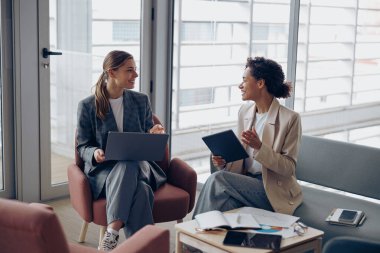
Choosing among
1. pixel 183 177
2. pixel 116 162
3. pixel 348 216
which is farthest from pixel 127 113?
pixel 348 216

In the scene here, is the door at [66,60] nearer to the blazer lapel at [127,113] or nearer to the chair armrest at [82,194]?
the blazer lapel at [127,113]

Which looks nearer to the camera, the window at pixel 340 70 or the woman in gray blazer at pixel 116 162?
the woman in gray blazer at pixel 116 162

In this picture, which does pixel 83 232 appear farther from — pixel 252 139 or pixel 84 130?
pixel 252 139

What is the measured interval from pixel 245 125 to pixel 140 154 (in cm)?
66

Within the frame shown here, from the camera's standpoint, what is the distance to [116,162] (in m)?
3.77

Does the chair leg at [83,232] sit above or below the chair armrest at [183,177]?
below

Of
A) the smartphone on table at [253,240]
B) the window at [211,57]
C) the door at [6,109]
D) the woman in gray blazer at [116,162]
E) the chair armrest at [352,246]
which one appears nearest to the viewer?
the chair armrest at [352,246]

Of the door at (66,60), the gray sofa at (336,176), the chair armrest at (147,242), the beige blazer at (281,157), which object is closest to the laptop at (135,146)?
the beige blazer at (281,157)

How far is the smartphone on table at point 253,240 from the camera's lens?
2787mm

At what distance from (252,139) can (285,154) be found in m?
0.24

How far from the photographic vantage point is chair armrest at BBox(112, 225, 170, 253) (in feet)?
7.95

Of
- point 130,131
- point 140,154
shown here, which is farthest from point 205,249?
point 130,131

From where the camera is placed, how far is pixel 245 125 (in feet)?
12.5

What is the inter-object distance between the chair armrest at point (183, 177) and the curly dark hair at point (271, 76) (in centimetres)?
69
